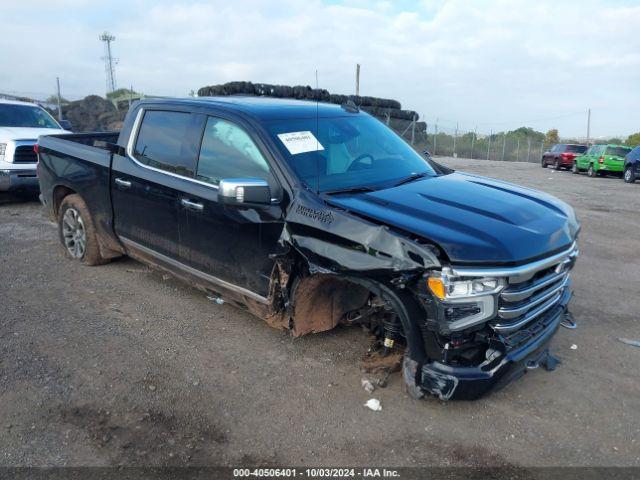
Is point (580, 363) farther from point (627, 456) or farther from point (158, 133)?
point (158, 133)

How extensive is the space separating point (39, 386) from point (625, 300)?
5.31 meters

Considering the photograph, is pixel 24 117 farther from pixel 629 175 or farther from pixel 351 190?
pixel 629 175

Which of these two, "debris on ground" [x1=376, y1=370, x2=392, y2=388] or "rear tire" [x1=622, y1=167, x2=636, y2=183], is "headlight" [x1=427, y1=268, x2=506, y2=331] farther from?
"rear tire" [x1=622, y1=167, x2=636, y2=183]

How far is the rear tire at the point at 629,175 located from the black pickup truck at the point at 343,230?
18.0m

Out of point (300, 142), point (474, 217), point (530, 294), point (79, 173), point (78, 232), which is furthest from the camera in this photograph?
point (78, 232)

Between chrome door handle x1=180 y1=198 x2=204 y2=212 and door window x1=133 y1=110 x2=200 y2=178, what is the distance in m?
0.21

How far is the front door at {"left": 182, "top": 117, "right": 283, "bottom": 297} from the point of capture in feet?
12.4

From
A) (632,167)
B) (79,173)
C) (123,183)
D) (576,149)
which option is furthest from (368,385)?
(576,149)

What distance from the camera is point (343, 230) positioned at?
323 centimetres

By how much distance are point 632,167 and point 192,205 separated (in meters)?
19.7

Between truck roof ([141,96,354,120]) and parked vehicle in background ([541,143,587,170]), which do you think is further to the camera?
parked vehicle in background ([541,143,587,170])

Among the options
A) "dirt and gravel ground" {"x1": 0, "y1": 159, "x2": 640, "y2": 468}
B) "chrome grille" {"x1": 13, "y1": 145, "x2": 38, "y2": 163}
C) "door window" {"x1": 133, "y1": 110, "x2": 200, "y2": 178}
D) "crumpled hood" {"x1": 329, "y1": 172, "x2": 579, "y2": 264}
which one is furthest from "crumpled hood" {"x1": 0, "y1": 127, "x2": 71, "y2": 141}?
"crumpled hood" {"x1": 329, "y1": 172, "x2": 579, "y2": 264}

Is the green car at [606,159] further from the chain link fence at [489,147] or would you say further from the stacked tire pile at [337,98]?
the chain link fence at [489,147]

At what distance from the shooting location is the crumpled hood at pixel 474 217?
296cm
